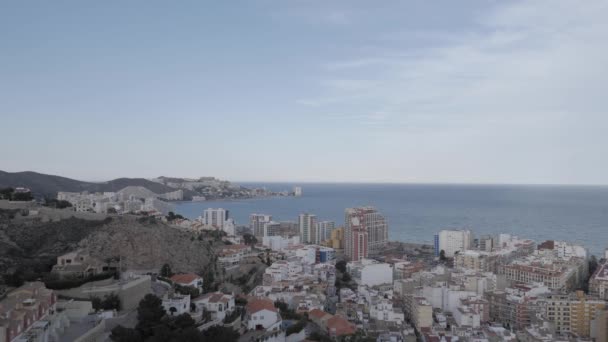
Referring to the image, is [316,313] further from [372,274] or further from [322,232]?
[322,232]

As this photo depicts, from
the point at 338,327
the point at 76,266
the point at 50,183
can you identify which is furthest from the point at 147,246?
the point at 50,183

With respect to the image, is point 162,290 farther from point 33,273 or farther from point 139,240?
point 139,240

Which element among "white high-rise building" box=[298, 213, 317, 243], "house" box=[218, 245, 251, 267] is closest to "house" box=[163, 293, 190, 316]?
"house" box=[218, 245, 251, 267]

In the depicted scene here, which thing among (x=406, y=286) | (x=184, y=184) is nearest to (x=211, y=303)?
(x=406, y=286)

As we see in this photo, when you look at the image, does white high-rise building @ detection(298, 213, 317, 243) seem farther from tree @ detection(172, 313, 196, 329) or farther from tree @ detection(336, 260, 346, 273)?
tree @ detection(172, 313, 196, 329)

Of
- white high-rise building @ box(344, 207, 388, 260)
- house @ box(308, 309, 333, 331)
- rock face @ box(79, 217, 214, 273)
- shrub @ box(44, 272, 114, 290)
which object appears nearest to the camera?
shrub @ box(44, 272, 114, 290)

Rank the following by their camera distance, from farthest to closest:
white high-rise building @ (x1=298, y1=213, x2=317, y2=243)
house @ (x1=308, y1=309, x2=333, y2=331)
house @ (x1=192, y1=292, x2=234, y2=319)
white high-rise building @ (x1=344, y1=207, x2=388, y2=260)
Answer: white high-rise building @ (x1=298, y1=213, x2=317, y2=243)
white high-rise building @ (x1=344, y1=207, x2=388, y2=260)
house @ (x1=308, y1=309, x2=333, y2=331)
house @ (x1=192, y1=292, x2=234, y2=319)
